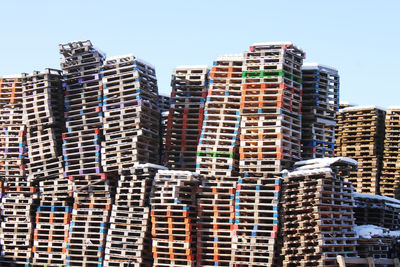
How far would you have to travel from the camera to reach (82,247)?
1975 cm

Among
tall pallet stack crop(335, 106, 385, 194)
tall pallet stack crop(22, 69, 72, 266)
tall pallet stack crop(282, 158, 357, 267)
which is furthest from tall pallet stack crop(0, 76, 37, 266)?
tall pallet stack crop(335, 106, 385, 194)

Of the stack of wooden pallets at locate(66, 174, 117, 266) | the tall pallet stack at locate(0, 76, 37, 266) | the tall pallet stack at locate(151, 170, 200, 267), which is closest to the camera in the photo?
the tall pallet stack at locate(151, 170, 200, 267)

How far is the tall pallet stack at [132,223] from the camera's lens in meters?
19.1

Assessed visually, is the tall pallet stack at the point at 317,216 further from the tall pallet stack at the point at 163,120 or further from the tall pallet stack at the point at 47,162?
the tall pallet stack at the point at 47,162

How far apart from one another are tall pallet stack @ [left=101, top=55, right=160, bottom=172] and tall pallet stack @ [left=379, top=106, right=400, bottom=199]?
26.8 ft

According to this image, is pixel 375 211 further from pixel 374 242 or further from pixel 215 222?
pixel 215 222

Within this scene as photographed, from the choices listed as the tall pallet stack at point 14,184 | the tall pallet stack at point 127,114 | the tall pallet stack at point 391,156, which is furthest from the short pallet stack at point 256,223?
the tall pallet stack at point 14,184

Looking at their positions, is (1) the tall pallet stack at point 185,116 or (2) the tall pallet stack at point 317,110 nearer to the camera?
(2) the tall pallet stack at point 317,110

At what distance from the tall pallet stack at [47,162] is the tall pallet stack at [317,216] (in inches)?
290

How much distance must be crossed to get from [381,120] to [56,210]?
38.5 ft

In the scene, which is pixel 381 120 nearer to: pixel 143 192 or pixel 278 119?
pixel 278 119

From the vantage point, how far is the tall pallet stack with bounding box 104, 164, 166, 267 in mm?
19062

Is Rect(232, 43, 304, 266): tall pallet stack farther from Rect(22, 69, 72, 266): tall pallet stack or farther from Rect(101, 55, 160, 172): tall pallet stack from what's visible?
Result: Rect(22, 69, 72, 266): tall pallet stack

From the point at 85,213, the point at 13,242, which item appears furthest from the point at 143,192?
the point at 13,242
